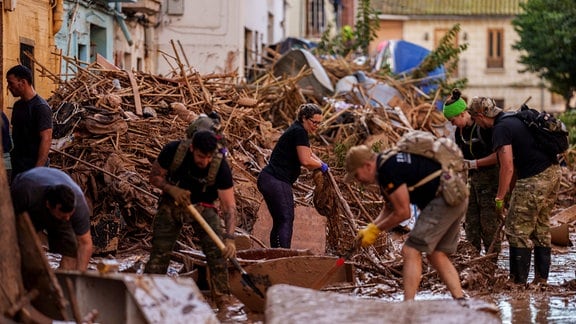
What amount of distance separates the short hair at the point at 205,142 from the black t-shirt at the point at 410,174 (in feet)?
4.29

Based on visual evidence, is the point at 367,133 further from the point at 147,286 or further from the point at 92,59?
the point at 147,286

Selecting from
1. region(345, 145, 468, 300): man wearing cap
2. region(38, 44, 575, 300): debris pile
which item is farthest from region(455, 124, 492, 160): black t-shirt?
region(345, 145, 468, 300): man wearing cap

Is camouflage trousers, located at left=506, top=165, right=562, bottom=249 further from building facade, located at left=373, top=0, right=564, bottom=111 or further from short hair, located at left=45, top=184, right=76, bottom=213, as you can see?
building facade, located at left=373, top=0, right=564, bottom=111

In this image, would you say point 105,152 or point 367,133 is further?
point 367,133

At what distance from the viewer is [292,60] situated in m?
26.0

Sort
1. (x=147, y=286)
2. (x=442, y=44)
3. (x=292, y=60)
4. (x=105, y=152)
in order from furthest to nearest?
1. (x=442, y=44)
2. (x=292, y=60)
3. (x=105, y=152)
4. (x=147, y=286)

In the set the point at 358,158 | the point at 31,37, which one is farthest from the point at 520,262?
the point at 31,37

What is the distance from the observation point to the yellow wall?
16438mm

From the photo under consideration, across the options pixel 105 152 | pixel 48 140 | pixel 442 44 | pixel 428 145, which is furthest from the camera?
pixel 442 44

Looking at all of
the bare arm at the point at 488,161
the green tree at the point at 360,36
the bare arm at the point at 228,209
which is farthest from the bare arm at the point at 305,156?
the green tree at the point at 360,36

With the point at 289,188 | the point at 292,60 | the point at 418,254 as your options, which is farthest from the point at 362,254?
the point at 292,60

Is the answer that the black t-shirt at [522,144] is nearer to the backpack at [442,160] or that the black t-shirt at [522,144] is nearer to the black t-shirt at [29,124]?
the backpack at [442,160]

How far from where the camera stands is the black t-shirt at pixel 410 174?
981 cm

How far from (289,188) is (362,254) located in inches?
38.7
